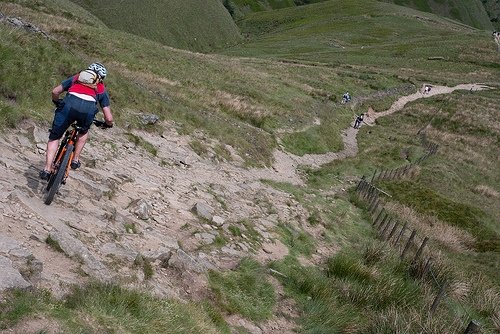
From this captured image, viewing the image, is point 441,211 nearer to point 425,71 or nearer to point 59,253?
point 59,253

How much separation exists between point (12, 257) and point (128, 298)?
181cm

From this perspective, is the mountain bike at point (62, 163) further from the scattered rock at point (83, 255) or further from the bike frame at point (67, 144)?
the scattered rock at point (83, 255)

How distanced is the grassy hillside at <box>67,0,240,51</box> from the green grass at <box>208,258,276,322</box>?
8256 cm

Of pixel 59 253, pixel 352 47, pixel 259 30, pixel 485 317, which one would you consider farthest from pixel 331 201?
pixel 259 30

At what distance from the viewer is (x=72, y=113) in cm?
910

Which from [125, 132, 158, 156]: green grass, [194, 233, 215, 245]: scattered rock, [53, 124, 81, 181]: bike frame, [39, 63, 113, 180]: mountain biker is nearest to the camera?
[39, 63, 113, 180]: mountain biker

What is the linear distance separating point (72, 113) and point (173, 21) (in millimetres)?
96742

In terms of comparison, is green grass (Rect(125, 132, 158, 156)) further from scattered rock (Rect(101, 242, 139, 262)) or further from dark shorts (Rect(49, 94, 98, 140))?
scattered rock (Rect(101, 242, 139, 262))

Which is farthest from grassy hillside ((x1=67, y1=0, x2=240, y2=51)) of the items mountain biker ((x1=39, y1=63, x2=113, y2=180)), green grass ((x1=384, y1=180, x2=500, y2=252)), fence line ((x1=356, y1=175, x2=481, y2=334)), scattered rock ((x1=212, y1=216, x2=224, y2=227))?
mountain biker ((x1=39, y1=63, x2=113, y2=180))

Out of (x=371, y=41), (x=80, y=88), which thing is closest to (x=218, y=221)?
(x=80, y=88)

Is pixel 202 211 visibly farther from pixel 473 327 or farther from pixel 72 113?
pixel 473 327

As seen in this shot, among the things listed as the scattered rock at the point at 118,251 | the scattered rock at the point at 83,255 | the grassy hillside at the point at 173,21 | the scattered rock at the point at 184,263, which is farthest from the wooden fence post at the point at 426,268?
the grassy hillside at the point at 173,21

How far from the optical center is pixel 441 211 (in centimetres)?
2611

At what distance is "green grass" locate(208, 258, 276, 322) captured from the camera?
29.7ft
